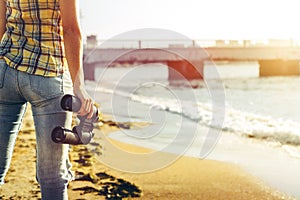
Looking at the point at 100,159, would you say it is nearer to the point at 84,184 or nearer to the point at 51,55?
the point at 84,184

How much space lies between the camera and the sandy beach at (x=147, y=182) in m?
4.12

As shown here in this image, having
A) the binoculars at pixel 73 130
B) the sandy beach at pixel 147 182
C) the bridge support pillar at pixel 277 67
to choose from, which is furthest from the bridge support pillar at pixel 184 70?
the binoculars at pixel 73 130

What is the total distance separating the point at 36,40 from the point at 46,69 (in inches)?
5.8

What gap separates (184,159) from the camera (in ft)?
20.4

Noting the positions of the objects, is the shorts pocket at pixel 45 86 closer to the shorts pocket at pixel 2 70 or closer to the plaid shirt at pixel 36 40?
the plaid shirt at pixel 36 40

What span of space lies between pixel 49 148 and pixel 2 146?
1.03 feet

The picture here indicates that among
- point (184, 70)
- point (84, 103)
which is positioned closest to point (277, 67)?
point (184, 70)

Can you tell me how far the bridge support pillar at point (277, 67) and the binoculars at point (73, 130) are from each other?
67.2m

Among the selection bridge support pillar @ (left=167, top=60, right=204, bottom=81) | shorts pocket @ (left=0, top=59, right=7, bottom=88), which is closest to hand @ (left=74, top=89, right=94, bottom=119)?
shorts pocket @ (left=0, top=59, right=7, bottom=88)

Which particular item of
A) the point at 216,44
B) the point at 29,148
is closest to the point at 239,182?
the point at 29,148

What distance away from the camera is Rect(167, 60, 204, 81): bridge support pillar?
→ 5606cm

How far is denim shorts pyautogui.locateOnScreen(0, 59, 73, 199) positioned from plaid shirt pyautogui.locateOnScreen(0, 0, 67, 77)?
0.13 ft

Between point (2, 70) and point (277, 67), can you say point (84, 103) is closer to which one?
point (2, 70)

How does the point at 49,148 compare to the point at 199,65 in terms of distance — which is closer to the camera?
the point at 49,148
